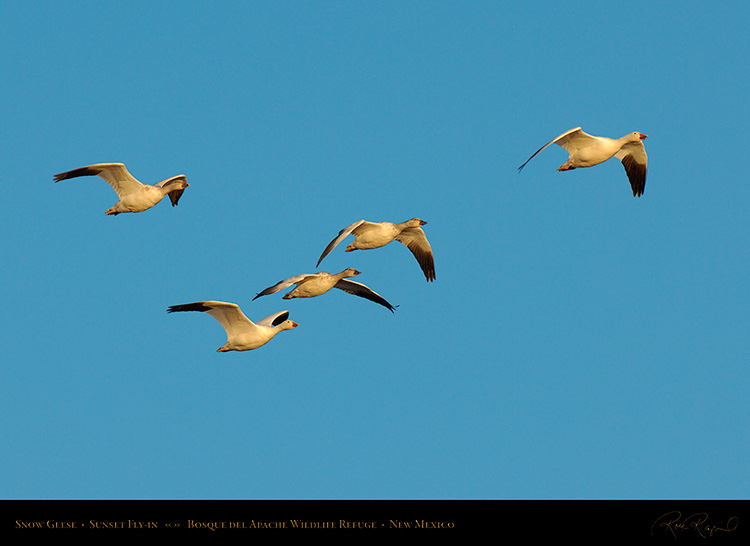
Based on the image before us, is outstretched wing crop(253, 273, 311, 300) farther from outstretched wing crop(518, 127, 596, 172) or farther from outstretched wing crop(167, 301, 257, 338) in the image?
outstretched wing crop(518, 127, 596, 172)

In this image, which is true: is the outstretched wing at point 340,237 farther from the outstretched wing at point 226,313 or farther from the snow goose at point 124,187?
the snow goose at point 124,187

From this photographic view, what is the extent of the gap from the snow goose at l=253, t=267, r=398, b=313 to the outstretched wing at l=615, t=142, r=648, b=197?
697cm

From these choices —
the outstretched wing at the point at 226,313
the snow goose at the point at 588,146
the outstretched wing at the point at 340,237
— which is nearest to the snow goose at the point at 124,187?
the outstretched wing at the point at 226,313

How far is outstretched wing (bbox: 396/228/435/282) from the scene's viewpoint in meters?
23.1

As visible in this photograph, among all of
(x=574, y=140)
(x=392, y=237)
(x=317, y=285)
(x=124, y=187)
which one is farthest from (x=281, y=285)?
(x=574, y=140)

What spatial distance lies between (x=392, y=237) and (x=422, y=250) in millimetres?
1989

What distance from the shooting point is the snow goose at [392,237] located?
2033cm

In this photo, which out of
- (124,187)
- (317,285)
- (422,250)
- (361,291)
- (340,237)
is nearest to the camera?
(340,237)

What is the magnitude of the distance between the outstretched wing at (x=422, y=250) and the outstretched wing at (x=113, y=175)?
6455 mm

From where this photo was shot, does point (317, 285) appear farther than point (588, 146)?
No

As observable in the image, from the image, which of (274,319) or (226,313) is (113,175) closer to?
(226,313)

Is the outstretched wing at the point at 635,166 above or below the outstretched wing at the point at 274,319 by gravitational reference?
above

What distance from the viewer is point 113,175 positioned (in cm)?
2103
